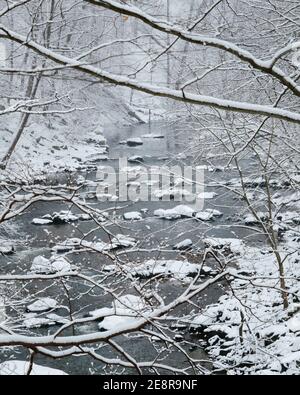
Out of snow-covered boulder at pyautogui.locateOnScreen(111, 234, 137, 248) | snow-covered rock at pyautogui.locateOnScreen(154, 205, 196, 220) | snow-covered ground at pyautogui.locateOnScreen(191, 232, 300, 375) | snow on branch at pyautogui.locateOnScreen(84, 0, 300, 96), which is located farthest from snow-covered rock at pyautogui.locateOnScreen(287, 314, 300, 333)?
snow-covered rock at pyautogui.locateOnScreen(154, 205, 196, 220)

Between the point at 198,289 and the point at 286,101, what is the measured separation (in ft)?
22.9

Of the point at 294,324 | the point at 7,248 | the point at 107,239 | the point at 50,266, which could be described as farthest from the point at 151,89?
Answer: the point at 107,239

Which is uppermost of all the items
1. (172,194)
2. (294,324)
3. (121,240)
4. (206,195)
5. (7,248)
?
(172,194)

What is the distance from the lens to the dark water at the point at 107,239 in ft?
23.7

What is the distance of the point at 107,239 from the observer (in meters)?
12.1

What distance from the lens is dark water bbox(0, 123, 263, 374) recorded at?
7227 mm

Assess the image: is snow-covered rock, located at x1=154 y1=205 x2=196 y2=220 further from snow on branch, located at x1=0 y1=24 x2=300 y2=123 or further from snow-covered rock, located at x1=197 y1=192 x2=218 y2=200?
snow on branch, located at x1=0 y1=24 x2=300 y2=123

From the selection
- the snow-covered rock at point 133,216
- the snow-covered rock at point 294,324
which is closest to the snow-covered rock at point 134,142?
the snow-covered rock at point 133,216

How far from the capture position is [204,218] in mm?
13344

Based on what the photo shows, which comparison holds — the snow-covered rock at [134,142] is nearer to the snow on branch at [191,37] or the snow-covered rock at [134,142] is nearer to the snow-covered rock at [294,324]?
the snow-covered rock at [294,324]

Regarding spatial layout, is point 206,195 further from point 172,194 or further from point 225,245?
point 225,245
